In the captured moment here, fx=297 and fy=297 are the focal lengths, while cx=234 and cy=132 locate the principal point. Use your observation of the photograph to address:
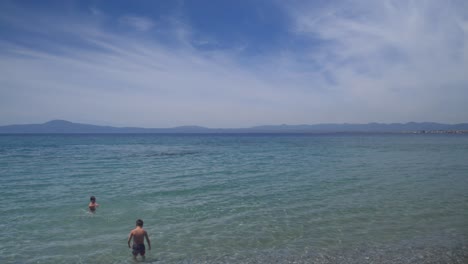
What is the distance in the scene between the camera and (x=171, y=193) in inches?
773

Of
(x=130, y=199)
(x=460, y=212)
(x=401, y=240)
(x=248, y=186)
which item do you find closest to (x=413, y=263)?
(x=401, y=240)

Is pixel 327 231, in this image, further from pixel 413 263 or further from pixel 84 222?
pixel 84 222

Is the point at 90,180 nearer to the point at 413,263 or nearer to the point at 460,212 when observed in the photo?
the point at 413,263

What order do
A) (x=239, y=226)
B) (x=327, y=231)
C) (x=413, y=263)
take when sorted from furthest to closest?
1. (x=239, y=226)
2. (x=327, y=231)
3. (x=413, y=263)

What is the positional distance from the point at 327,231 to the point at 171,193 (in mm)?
10865

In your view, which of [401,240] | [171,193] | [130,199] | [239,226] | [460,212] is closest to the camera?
[401,240]

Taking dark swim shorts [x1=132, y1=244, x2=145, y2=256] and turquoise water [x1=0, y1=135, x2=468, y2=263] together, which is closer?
dark swim shorts [x1=132, y1=244, x2=145, y2=256]

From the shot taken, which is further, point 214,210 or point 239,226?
point 214,210

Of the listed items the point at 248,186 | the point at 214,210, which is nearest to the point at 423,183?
the point at 248,186

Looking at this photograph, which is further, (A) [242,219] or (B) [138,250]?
(A) [242,219]

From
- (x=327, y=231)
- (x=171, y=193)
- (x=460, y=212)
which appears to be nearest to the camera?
(x=327, y=231)

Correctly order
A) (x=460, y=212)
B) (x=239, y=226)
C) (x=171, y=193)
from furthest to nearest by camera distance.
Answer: (x=171, y=193) → (x=460, y=212) → (x=239, y=226)

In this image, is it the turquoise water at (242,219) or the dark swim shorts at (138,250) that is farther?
the turquoise water at (242,219)

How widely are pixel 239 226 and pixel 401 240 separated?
6.39 m
